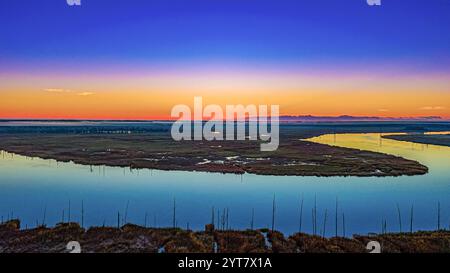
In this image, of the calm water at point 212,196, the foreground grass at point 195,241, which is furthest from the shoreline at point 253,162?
the foreground grass at point 195,241

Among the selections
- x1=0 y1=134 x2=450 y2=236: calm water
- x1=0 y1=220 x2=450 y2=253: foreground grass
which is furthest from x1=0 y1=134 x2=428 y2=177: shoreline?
x1=0 y1=220 x2=450 y2=253: foreground grass

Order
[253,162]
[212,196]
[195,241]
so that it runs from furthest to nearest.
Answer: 1. [253,162]
2. [212,196]
3. [195,241]

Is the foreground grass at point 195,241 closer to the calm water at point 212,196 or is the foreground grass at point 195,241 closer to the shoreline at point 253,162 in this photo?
the calm water at point 212,196

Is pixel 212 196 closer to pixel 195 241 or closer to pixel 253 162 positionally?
pixel 195 241

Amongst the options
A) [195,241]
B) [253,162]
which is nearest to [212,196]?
[195,241]

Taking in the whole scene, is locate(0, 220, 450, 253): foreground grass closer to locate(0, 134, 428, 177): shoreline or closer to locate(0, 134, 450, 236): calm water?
locate(0, 134, 450, 236): calm water

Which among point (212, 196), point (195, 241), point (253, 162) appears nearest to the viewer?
A: point (195, 241)

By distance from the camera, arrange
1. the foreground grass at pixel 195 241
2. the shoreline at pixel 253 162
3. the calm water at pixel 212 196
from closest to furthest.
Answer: the foreground grass at pixel 195 241 → the calm water at pixel 212 196 → the shoreline at pixel 253 162
